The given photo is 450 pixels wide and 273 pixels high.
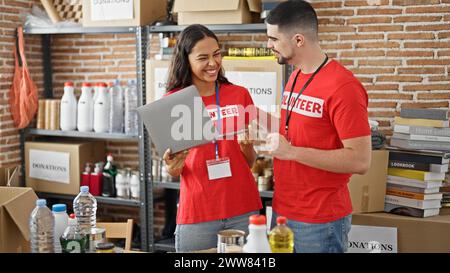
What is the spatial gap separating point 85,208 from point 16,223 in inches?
13.1

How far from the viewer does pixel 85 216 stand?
2.47 m

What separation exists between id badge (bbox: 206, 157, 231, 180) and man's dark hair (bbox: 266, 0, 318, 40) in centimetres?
59

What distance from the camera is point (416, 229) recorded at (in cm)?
343

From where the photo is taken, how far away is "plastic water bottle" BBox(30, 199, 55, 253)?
2.12 meters

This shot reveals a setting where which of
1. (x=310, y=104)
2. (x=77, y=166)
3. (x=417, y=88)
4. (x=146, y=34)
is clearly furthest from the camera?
(x=77, y=166)

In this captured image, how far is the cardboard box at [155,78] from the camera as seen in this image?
13.2 feet

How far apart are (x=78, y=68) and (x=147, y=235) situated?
1.50 m

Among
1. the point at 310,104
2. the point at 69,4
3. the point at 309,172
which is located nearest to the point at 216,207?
the point at 309,172

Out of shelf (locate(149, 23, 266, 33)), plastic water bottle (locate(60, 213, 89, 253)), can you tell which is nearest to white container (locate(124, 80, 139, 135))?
shelf (locate(149, 23, 266, 33))

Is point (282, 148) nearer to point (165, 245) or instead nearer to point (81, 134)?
point (165, 245)

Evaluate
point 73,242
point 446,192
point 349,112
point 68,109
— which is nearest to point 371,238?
point 446,192

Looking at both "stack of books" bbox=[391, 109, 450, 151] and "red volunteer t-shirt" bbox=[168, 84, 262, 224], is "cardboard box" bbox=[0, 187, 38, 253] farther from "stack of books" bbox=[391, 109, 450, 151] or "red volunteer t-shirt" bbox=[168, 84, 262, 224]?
"stack of books" bbox=[391, 109, 450, 151]

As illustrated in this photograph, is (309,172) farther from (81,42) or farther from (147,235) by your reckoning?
(81,42)

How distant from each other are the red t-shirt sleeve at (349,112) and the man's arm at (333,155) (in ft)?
0.10
